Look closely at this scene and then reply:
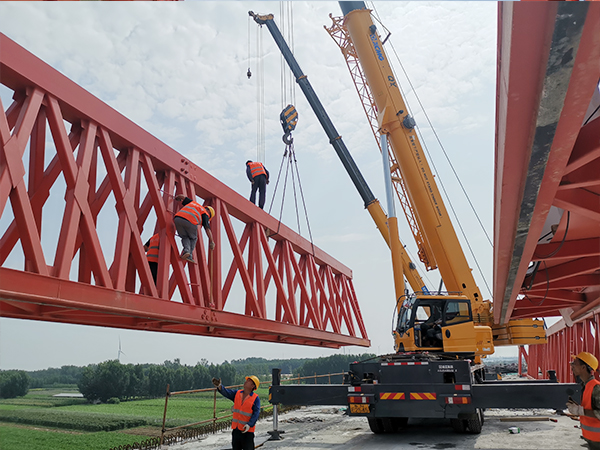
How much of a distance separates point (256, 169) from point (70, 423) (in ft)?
25.6

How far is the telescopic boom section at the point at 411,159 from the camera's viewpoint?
581 inches

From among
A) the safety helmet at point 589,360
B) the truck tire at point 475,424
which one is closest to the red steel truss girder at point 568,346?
the truck tire at point 475,424

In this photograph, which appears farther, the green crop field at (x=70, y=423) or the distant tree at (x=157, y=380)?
the distant tree at (x=157, y=380)

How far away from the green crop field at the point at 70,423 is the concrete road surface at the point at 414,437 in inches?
76.3

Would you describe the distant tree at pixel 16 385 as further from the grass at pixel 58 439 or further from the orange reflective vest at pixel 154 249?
the orange reflective vest at pixel 154 249

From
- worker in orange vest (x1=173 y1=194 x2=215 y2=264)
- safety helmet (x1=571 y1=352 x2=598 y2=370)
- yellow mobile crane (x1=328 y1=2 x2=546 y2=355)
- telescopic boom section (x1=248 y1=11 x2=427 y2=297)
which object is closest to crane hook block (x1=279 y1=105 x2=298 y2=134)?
yellow mobile crane (x1=328 y1=2 x2=546 y2=355)

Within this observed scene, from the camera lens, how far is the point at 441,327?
11.7 meters

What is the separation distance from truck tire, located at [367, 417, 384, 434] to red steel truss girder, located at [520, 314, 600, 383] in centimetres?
636

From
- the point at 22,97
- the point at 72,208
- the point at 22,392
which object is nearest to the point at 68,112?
the point at 22,97

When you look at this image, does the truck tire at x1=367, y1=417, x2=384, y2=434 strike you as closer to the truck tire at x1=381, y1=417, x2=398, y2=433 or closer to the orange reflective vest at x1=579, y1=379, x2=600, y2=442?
the truck tire at x1=381, y1=417, x2=398, y2=433

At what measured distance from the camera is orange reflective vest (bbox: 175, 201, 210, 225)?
8117mm

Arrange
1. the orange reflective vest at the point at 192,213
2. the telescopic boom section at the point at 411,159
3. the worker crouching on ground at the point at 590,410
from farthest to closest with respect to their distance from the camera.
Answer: the telescopic boom section at the point at 411,159
the orange reflective vest at the point at 192,213
the worker crouching on ground at the point at 590,410

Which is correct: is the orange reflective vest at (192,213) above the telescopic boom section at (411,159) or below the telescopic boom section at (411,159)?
below

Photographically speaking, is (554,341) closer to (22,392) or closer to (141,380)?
(141,380)
